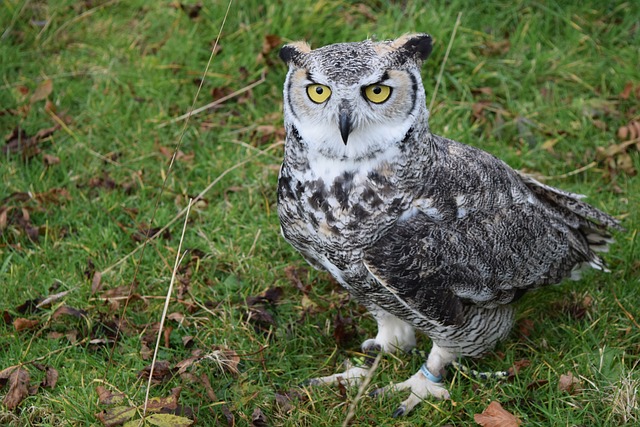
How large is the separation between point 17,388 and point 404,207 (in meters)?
1.76

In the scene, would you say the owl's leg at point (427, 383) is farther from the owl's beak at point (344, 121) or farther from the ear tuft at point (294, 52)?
the ear tuft at point (294, 52)

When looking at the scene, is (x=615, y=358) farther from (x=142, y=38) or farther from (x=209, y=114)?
(x=142, y=38)

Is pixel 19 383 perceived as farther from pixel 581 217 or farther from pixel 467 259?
pixel 581 217

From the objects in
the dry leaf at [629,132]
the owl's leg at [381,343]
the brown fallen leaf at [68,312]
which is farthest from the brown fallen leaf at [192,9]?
the dry leaf at [629,132]

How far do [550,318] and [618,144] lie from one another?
148cm

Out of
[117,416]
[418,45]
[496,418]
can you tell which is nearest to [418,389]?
[496,418]

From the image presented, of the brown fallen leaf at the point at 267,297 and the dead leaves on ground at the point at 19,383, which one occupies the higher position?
the brown fallen leaf at the point at 267,297

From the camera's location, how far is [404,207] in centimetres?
296

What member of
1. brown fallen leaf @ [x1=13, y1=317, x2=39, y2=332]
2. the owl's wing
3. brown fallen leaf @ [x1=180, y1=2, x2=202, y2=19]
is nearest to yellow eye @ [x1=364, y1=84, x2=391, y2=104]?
the owl's wing

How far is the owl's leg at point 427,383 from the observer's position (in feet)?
11.1

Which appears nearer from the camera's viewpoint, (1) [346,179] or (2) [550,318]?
(1) [346,179]

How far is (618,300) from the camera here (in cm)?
372

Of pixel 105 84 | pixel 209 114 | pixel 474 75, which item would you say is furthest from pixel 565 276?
pixel 105 84

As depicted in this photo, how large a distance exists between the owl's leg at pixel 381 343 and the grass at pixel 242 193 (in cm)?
7
